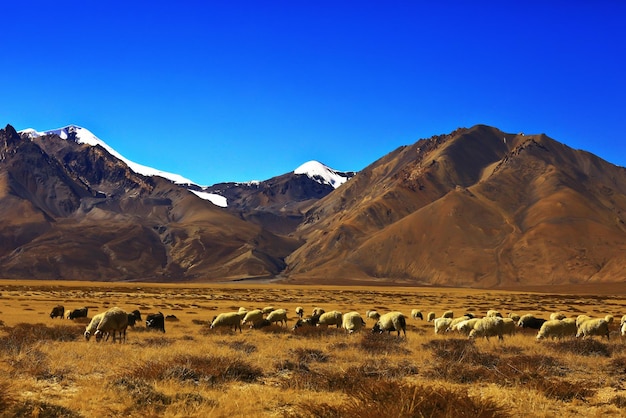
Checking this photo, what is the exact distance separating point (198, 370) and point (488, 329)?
17.3 meters

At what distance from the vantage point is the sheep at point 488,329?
27.9 meters

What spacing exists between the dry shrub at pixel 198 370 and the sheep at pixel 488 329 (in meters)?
15.0

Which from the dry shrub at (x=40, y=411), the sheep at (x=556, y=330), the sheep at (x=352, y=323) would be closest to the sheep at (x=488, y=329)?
the sheep at (x=556, y=330)

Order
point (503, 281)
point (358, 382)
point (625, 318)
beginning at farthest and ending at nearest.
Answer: point (503, 281), point (625, 318), point (358, 382)

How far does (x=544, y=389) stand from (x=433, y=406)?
573 centimetres

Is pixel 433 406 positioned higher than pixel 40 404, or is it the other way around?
pixel 433 406

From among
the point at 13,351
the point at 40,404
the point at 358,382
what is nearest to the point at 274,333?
the point at 13,351

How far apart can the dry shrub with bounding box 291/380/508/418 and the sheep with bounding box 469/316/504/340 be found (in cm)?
1810

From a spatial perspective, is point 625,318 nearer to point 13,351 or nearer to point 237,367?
point 237,367

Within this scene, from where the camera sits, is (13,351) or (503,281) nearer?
(13,351)

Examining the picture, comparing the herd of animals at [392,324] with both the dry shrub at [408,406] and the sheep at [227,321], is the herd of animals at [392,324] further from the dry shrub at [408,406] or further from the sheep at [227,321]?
the dry shrub at [408,406]

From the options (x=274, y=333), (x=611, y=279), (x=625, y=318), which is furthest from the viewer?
(x=611, y=279)

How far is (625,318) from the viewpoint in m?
37.8

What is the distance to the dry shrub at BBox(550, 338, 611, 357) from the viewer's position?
2191 centimetres
